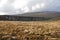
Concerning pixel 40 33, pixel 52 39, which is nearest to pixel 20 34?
pixel 40 33

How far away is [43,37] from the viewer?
30.6ft

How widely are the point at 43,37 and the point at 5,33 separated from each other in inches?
83.3

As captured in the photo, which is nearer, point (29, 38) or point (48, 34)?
point (29, 38)

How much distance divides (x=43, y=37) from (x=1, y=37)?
217 cm

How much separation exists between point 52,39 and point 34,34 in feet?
3.73

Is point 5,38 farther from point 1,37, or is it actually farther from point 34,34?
point 34,34

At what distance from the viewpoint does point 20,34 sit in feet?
31.8

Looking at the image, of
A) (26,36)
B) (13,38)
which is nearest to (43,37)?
(26,36)

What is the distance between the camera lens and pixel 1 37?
30.9 feet

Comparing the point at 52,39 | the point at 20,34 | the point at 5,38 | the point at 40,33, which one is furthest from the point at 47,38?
the point at 5,38

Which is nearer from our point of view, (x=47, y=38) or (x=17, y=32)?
(x=47, y=38)

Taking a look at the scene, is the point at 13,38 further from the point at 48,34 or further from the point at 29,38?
the point at 48,34

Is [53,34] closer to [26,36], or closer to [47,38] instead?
[47,38]

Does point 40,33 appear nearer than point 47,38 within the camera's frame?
No
